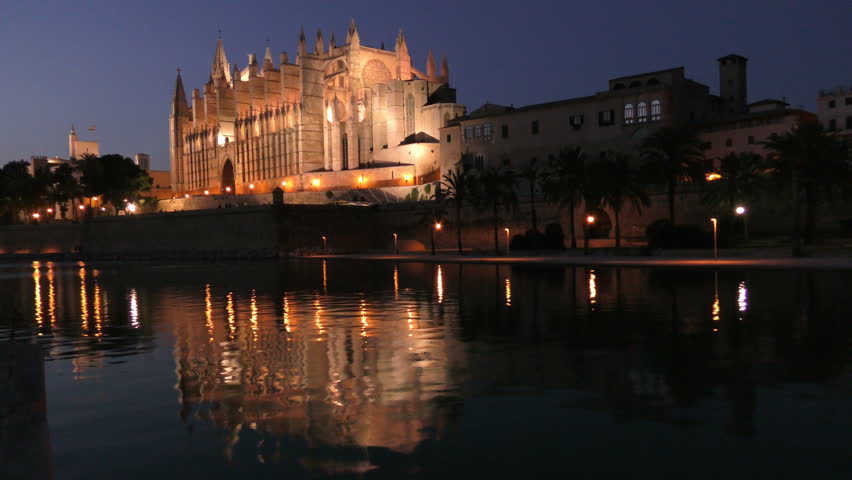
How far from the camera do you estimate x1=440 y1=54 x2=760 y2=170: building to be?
54750 millimetres

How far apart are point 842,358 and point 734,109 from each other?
5944 centimetres

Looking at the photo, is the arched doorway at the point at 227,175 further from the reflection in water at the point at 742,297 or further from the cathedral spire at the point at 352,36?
the reflection in water at the point at 742,297

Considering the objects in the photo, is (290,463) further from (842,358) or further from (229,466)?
(842,358)

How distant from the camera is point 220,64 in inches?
4486

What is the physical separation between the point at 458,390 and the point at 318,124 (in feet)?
271

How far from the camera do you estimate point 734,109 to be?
62562mm

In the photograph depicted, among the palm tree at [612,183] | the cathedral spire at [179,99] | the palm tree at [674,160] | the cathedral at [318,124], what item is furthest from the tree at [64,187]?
the palm tree at [674,160]

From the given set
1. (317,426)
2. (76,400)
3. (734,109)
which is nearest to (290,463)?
(317,426)

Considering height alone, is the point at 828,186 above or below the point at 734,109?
below

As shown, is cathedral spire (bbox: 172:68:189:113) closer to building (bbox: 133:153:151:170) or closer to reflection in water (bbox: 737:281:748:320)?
building (bbox: 133:153:151:170)

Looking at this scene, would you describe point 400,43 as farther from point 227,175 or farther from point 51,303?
point 51,303

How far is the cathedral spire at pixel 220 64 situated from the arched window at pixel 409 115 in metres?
47.8

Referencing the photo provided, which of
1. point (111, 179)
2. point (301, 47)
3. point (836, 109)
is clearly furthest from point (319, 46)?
point (836, 109)

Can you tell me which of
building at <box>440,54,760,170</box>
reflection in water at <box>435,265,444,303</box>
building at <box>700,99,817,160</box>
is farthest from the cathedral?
reflection in water at <box>435,265,444,303</box>
